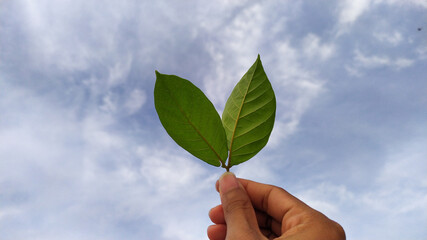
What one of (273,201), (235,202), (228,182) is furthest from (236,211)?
(273,201)

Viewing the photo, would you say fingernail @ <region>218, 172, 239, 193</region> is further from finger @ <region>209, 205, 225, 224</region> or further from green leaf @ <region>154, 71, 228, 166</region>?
finger @ <region>209, 205, 225, 224</region>

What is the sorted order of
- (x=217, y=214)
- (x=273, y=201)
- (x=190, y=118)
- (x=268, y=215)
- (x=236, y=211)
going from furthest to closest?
(x=217, y=214) → (x=268, y=215) → (x=273, y=201) → (x=236, y=211) → (x=190, y=118)

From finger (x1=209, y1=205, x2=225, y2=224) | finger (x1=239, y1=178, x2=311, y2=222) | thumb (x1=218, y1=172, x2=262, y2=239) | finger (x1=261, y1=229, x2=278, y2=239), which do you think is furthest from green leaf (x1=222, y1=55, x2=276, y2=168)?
finger (x1=261, y1=229, x2=278, y2=239)

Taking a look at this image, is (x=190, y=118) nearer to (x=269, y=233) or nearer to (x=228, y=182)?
(x=228, y=182)

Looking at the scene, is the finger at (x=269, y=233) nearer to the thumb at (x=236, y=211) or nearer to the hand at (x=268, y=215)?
the hand at (x=268, y=215)

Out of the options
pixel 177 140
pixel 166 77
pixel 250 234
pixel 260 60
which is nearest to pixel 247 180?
pixel 250 234

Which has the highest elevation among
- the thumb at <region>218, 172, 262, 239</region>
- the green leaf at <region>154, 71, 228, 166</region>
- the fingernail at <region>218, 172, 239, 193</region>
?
the green leaf at <region>154, 71, 228, 166</region>
